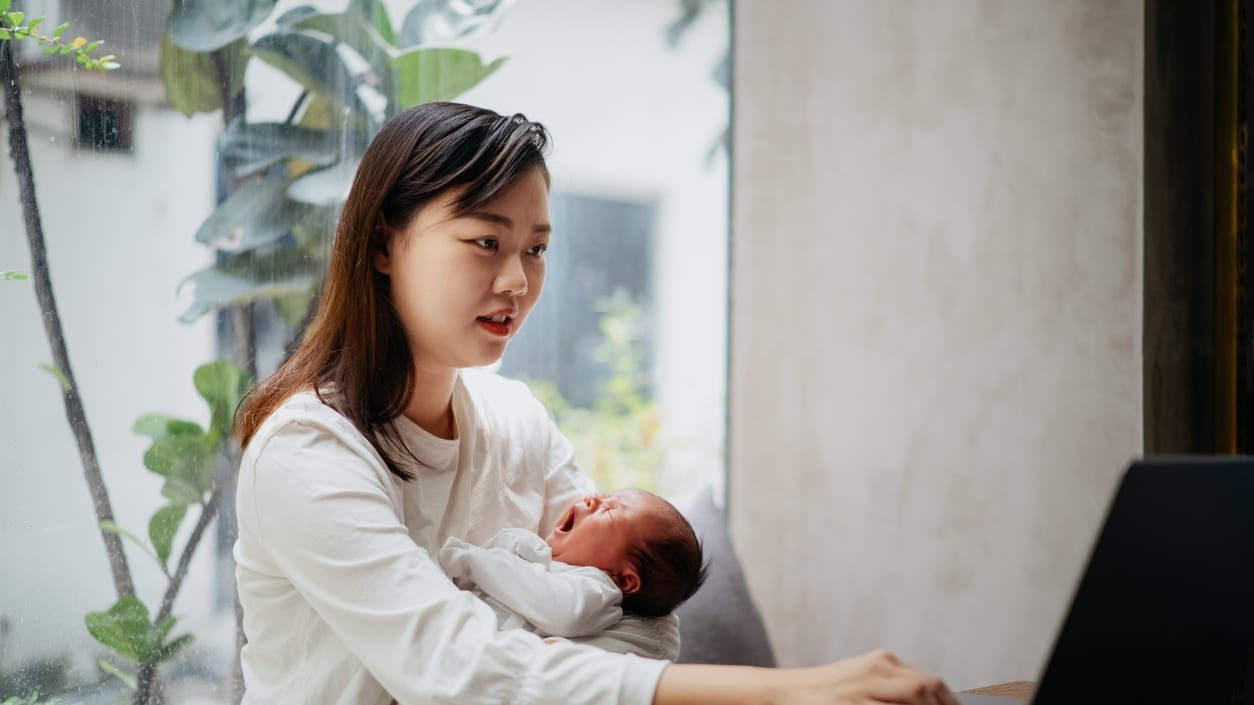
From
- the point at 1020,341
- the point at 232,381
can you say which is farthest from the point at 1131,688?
the point at 232,381

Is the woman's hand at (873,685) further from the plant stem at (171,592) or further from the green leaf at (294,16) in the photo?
the green leaf at (294,16)

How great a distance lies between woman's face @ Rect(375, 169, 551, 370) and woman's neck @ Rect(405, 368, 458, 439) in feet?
0.17

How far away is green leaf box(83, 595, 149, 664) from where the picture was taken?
1.60 metres

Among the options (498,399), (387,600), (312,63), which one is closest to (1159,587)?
(387,600)

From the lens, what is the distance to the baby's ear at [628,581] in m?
1.35

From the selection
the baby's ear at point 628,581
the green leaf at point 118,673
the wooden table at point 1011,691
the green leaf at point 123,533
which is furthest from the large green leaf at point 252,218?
the wooden table at point 1011,691

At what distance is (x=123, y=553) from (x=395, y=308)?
696 mm

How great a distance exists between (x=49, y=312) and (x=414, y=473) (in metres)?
0.66

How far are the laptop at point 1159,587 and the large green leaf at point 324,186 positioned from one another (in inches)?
53.0

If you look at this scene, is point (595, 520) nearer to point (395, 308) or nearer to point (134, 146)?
point (395, 308)

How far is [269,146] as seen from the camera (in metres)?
1.77

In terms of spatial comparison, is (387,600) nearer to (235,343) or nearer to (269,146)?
(235,343)

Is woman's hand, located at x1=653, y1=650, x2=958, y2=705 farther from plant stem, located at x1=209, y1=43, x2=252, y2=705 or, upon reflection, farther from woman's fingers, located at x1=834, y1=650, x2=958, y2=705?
plant stem, located at x1=209, y1=43, x2=252, y2=705

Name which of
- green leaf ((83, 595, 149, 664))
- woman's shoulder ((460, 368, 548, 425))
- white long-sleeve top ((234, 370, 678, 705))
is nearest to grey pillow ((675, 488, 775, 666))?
woman's shoulder ((460, 368, 548, 425))
